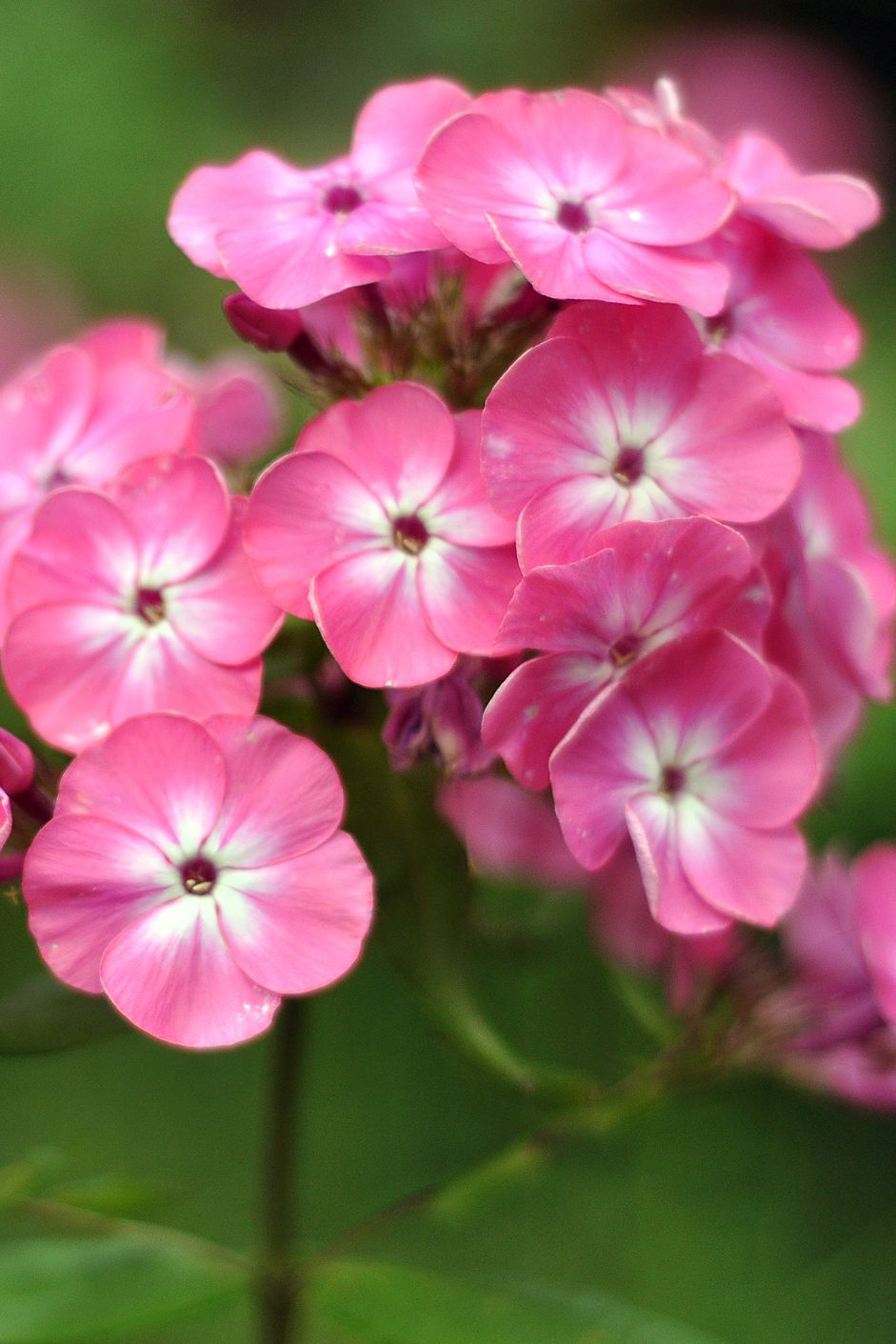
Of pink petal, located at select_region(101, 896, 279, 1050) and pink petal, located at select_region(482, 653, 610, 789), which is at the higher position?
pink petal, located at select_region(482, 653, 610, 789)

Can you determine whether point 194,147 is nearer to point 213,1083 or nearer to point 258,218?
point 213,1083

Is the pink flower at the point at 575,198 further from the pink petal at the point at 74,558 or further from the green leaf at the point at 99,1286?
the green leaf at the point at 99,1286

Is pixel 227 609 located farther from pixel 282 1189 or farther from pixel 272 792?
pixel 282 1189

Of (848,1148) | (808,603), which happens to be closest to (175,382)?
(808,603)

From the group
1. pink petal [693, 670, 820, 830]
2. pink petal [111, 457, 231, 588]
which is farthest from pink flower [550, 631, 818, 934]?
pink petal [111, 457, 231, 588]

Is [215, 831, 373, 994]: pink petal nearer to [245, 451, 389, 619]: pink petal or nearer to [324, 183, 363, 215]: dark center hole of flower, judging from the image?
[245, 451, 389, 619]: pink petal

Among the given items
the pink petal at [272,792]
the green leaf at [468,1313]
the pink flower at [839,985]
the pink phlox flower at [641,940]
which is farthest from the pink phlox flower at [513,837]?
the pink petal at [272,792]
